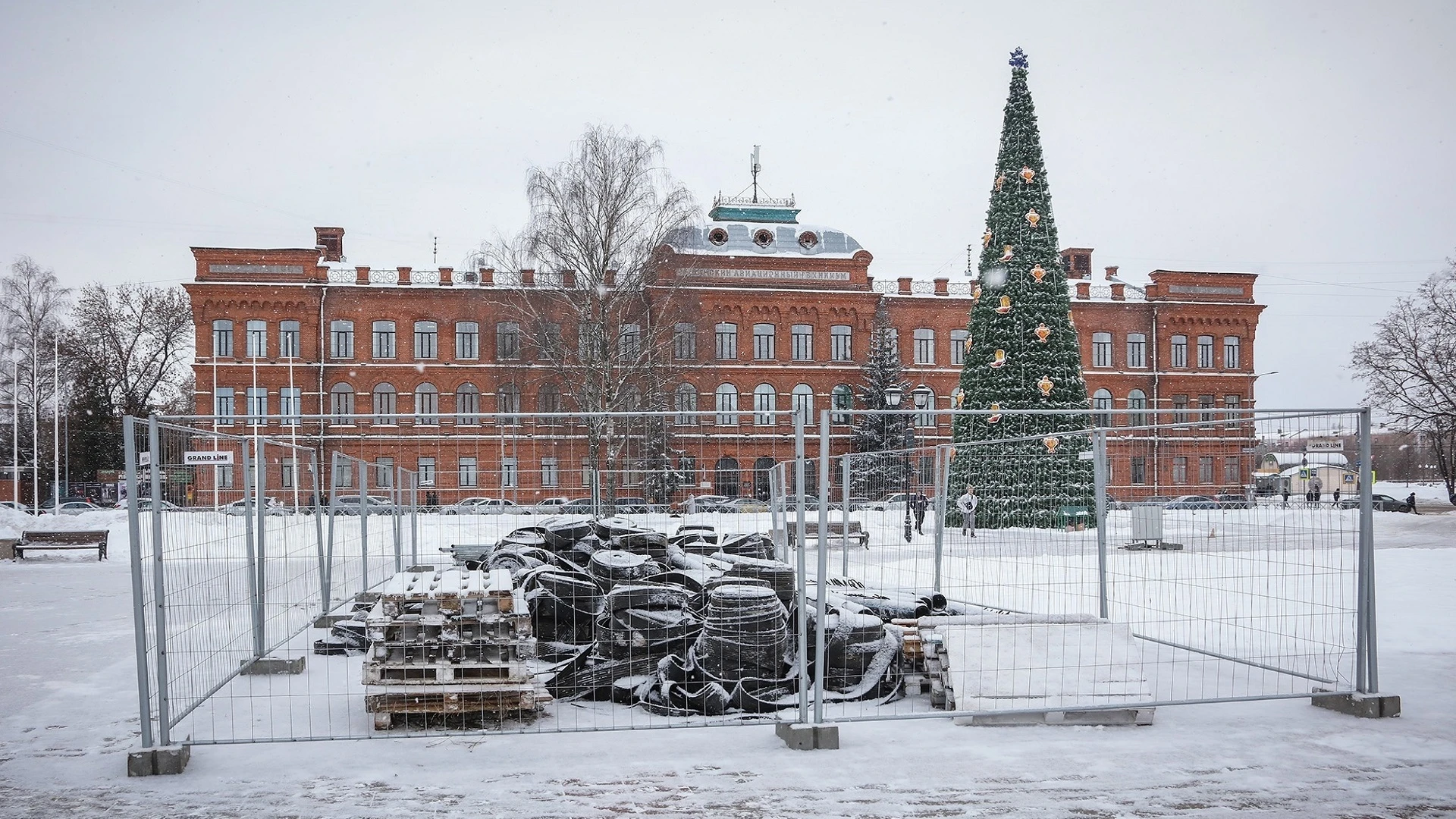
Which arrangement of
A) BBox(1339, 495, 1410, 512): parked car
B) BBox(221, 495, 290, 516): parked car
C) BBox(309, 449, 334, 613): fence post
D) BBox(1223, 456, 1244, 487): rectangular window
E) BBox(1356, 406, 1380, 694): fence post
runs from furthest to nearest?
BBox(1339, 495, 1410, 512): parked car → BBox(309, 449, 334, 613): fence post → BBox(221, 495, 290, 516): parked car → BBox(1223, 456, 1244, 487): rectangular window → BBox(1356, 406, 1380, 694): fence post

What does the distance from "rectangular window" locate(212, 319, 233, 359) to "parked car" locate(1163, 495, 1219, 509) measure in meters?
50.7

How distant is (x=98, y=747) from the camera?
7133 mm

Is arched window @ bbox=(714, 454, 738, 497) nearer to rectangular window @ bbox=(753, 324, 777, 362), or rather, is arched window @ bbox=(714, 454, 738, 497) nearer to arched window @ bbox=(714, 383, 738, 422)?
arched window @ bbox=(714, 383, 738, 422)

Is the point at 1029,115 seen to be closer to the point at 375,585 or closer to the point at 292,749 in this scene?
the point at 375,585

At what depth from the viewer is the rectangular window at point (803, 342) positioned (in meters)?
54.1

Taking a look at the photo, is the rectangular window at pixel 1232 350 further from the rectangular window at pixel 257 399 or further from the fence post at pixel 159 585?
the fence post at pixel 159 585

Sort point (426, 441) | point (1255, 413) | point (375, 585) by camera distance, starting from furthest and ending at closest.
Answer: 1. point (375, 585)
2. point (426, 441)
3. point (1255, 413)

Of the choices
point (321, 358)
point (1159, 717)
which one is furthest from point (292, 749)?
point (321, 358)

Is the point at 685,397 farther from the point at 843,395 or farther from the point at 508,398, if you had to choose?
the point at 843,395

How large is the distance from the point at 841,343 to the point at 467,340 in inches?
740

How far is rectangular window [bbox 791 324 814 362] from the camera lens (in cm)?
5409

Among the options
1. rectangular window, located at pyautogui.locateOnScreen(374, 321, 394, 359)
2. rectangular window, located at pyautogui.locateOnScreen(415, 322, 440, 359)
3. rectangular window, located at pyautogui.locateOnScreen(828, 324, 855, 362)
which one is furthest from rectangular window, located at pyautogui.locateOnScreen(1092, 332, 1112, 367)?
rectangular window, located at pyautogui.locateOnScreen(374, 321, 394, 359)

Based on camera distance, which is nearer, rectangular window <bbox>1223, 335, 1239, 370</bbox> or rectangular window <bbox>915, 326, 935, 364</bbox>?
rectangular window <bbox>915, 326, 935, 364</bbox>

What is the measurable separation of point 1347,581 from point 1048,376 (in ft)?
68.0
